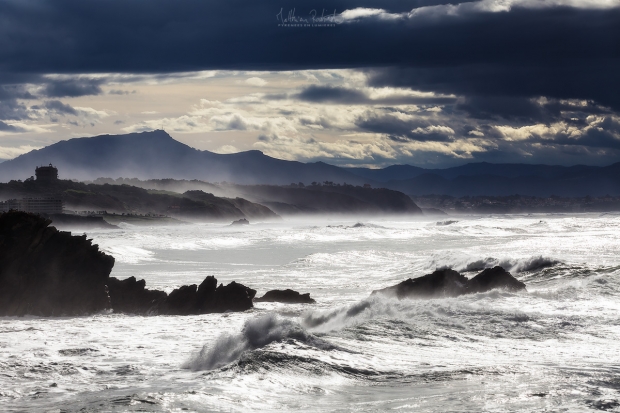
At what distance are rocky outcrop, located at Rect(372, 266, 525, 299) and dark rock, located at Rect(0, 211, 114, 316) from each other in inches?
347

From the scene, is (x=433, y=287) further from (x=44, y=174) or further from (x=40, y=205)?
Answer: (x=44, y=174)

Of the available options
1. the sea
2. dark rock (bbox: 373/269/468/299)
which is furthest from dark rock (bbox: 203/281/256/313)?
dark rock (bbox: 373/269/468/299)

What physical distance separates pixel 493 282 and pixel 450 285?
1.47 metres

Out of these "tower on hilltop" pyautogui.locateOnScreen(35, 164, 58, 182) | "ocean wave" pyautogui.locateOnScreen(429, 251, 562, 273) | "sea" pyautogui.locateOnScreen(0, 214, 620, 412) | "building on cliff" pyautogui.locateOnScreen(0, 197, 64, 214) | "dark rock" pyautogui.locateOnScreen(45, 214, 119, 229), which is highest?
"tower on hilltop" pyautogui.locateOnScreen(35, 164, 58, 182)

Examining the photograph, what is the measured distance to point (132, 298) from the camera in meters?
22.7

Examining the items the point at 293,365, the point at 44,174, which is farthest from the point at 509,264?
the point at 44,174

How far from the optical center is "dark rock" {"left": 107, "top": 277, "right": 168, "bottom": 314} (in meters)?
21.9

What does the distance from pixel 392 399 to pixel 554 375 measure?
3093 mm

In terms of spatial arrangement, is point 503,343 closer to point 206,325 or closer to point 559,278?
point 206,325

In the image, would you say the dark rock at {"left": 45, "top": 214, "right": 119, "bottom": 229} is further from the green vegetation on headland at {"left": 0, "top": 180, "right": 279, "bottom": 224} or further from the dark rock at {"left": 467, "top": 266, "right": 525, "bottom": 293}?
the dark rock at {"left": 467, "top": 266, "right": 525, "bottom": 293}

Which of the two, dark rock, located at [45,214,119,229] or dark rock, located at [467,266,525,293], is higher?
dark rock, located at [45,214,119,229]

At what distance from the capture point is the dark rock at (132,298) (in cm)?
2191

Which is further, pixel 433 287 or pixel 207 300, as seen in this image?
pixel 433 287

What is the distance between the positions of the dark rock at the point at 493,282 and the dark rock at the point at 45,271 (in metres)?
11.6
